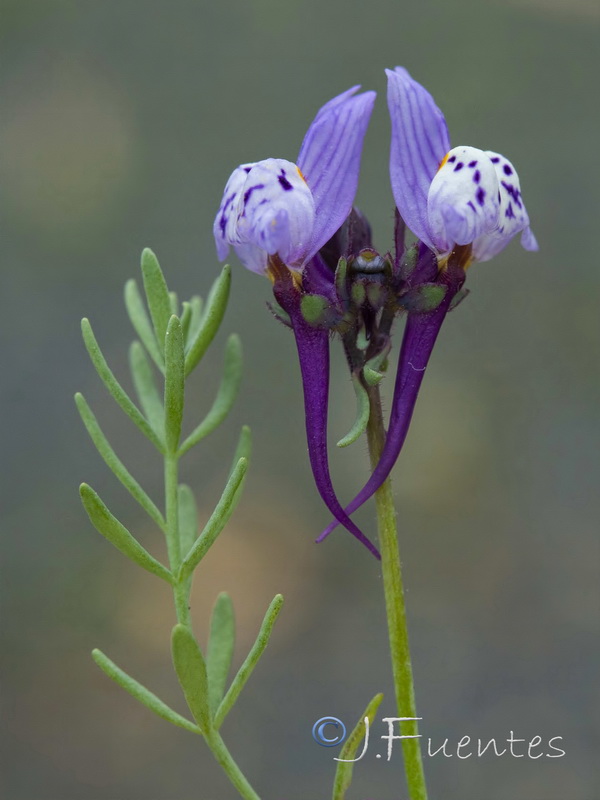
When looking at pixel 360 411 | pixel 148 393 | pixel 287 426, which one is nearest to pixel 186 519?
pixel 148 393

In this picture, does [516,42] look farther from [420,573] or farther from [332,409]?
[420,573]

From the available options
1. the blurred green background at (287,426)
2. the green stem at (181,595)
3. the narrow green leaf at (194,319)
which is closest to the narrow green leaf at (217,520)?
the green stem at (181,595)

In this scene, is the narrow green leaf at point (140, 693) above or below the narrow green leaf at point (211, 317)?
below

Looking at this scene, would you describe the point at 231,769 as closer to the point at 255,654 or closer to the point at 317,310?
the point at 255,654

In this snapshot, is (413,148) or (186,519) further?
(186,519)

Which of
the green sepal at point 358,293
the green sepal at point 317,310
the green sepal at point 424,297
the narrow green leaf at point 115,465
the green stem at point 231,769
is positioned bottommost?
the green stem at point 231,769

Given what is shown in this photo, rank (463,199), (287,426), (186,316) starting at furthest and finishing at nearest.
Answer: (287,426) < (186,316) < (463,199)

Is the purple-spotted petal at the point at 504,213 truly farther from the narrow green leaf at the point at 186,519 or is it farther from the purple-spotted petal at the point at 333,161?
the narrow green leaf at the point at 186,519
